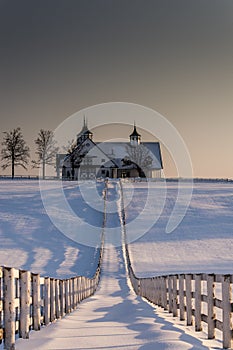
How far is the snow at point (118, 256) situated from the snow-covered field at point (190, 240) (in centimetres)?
7

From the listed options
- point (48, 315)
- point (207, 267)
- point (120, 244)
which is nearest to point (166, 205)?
point (120, 244)

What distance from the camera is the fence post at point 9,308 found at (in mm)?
6238

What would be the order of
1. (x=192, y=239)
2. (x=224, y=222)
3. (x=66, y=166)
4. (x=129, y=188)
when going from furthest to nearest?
(x=66, y=166), (x=129, y=188), (x=224, y=222), (x=192, y=239)

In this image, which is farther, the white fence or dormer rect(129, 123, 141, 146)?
dormer rect(129, 123, 141, 146)

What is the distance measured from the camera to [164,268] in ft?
114

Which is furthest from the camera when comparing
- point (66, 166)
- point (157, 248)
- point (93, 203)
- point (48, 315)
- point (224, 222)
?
point (66, 166)

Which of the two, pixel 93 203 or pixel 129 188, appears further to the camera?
pixel 129 188

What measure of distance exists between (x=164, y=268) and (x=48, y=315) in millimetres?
26596

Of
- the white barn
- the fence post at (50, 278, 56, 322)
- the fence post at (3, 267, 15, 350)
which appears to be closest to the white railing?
the fence post at (50, 278, 56, 322)

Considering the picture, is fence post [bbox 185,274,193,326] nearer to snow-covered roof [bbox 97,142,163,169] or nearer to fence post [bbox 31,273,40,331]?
fence post [bbox 31,273,40,331]

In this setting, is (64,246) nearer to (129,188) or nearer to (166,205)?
(166,205)

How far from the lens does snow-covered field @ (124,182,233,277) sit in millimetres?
35375

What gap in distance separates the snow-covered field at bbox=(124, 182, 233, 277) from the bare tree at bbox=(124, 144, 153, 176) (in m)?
52.6

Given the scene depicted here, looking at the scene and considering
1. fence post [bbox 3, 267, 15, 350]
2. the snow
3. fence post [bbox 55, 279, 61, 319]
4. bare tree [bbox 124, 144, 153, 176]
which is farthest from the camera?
bare tree [bbox 124, 144, 153, 176]
